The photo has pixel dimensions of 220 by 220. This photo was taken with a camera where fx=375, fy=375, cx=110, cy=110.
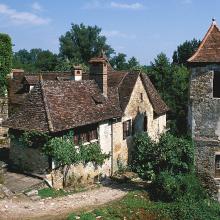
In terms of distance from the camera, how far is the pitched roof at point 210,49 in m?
20.7

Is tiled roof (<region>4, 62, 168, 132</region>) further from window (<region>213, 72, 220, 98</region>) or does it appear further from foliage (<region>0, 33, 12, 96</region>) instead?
foliage (<region>0, 33, 12, 96</region>)

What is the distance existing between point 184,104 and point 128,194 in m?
23.3

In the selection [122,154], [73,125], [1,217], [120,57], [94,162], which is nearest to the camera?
[1,217]

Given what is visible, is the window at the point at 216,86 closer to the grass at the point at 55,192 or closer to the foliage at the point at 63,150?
the foliage at the point at 63,150

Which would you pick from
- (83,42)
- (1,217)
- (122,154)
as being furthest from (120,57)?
(1,217)

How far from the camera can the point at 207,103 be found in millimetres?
20984

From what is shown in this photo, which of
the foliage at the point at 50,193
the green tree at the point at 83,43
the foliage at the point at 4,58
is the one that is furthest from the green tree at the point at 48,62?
the foliage at the point at 50,193

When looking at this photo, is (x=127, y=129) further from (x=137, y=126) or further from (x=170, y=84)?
(x=170, y=84)

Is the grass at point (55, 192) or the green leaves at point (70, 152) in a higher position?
the green leaves at point (70, 152)

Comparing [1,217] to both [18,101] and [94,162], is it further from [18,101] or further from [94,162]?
[18,101]

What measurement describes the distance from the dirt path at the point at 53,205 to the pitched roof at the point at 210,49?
8.71m

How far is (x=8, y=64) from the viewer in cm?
3103

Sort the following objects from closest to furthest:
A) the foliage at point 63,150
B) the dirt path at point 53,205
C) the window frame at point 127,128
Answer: the dirt path at point 53,205 → the foliage at point 63,150 → the window frame at point 127,128

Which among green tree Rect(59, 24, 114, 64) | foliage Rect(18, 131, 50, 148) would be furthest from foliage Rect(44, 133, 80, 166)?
green tree Rect(59, 24, 114, 64)
